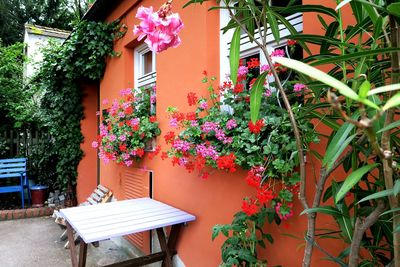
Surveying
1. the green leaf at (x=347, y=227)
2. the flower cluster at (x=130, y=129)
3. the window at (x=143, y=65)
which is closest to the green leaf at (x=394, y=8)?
the green leaf at (x=347, y=227)

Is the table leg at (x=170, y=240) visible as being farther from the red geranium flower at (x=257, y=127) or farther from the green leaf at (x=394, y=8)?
the green leaf at (x=394, y=8)

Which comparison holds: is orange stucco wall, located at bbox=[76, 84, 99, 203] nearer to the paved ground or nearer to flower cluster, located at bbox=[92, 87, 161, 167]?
the paved ground

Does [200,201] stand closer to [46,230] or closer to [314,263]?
[314,263]

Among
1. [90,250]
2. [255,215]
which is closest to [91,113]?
[90,250]

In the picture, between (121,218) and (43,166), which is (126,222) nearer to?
(121,218)

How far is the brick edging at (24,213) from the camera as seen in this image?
6.05m

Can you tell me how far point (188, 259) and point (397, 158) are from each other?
2.43 metres

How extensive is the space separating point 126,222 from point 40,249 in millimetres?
2629

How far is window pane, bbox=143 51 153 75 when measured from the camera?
452 centimetres

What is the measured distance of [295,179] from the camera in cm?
183

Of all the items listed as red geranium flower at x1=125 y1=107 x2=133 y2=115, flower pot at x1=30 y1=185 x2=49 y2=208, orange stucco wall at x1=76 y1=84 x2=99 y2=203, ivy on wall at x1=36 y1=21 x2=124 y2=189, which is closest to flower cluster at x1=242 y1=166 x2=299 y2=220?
red geranium flower at x1=125 y1=107 x2=133 y2=115

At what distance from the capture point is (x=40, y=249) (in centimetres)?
445

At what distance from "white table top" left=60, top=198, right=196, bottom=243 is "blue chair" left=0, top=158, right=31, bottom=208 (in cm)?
435

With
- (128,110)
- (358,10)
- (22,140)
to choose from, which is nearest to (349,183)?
(358,10)
